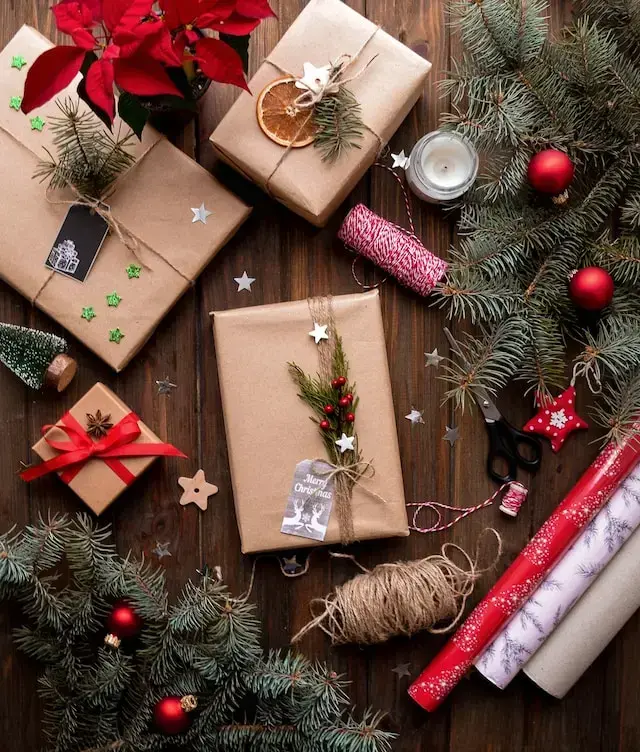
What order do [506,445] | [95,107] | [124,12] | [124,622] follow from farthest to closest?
[506,445]
[124,622]
[95,107]
[124,12]

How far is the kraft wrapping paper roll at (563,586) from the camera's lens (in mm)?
1071

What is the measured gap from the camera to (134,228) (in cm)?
111

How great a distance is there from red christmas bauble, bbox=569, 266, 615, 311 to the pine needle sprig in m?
0.38

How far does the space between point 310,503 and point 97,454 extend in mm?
338

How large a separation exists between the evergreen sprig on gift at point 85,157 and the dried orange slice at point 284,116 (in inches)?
8.2

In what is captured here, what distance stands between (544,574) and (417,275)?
19.6 inches

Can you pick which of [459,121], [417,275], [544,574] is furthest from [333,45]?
[544,574]

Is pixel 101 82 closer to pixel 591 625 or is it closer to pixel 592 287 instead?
pixel 592 287

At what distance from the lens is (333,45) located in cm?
105

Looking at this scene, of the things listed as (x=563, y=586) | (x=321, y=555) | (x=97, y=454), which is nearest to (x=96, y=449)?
(x=97, y=454)

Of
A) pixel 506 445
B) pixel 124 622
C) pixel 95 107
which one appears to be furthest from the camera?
pixel 506 445

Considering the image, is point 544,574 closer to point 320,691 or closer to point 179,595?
point 320,691

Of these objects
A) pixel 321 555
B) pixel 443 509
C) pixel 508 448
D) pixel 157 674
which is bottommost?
pixel 157 674

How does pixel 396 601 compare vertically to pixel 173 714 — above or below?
above
